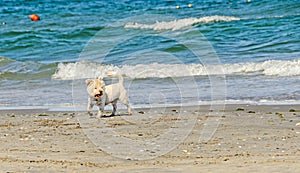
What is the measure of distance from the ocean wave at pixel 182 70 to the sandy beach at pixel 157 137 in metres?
4.39

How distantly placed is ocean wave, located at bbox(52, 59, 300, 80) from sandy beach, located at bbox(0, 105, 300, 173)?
14.4ft

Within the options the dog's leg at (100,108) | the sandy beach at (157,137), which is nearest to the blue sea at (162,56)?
the sandy beach at (157,137)

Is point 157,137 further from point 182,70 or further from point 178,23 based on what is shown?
point 178,23

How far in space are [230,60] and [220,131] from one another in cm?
900

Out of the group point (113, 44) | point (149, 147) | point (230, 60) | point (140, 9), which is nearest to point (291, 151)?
point (149, 147)

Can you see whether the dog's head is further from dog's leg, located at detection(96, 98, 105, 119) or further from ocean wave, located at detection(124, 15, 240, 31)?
ocean wave, located at detection(124, 15, 240, 31)

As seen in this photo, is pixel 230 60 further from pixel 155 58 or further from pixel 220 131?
pixel 220 131

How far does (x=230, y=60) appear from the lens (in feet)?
54.1

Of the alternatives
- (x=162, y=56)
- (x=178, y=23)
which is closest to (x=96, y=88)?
(x=162, y=56)

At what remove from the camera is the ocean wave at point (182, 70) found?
46.5ft

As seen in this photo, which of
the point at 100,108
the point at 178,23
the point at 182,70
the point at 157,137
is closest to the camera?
the point at 157,137

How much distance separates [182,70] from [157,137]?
8.32 m

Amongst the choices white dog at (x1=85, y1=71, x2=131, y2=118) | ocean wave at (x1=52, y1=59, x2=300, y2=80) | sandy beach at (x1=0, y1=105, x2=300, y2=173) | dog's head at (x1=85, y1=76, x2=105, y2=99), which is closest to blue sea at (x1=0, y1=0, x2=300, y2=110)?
ocean wave at (x1=52, y1=59, x2=300, y2=80)

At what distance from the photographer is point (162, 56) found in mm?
18156
